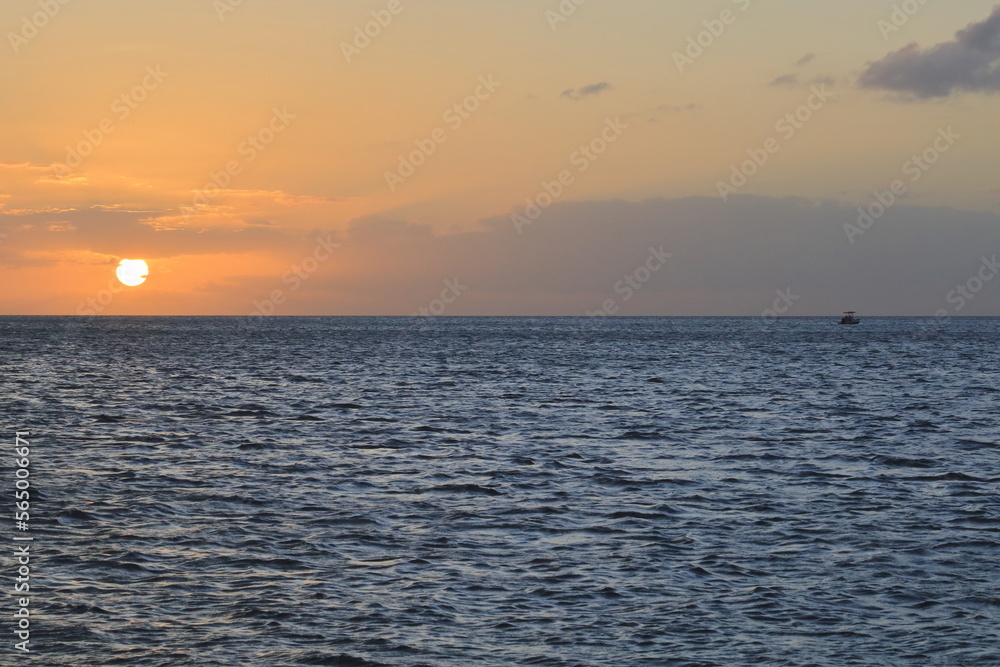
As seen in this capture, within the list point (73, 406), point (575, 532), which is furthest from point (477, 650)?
point (73, 406)

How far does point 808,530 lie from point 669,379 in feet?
170

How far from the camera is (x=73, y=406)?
46.3m

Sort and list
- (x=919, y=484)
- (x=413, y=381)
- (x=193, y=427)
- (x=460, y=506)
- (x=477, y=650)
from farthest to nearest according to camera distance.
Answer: (x=413, y=381) < (x=193, y=427) < (x=919, y=484) < (x=460, y=506) < (x=477, y=650)

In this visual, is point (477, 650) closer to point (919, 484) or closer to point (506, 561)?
point (506, 561)

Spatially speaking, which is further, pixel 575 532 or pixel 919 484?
pixel 919 484

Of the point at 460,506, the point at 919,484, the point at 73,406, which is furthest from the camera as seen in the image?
the point at 73,406

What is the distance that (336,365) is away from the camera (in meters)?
89.5

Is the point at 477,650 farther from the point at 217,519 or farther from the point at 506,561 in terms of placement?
the point at 217,519

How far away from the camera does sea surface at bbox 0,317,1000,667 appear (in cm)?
1367

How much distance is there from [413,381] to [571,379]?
1131cm

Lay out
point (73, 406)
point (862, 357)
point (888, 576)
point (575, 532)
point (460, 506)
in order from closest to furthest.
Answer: point (888, 576) → point (575, 532) → point (460, 506) → point (73, 406) → point (862, 357)

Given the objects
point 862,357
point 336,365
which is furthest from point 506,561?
point 862,357

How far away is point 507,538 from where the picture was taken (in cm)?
1953

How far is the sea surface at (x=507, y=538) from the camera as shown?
13.7 metres
